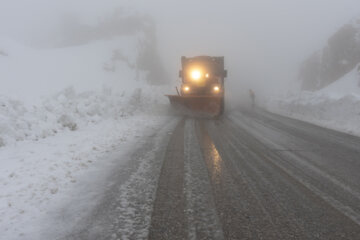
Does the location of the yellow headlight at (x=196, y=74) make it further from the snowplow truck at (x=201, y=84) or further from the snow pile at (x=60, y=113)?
the snow pile at (x=60, y=113)

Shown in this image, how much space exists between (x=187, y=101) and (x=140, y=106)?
3.57m

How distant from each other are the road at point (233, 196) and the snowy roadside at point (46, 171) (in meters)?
0.57

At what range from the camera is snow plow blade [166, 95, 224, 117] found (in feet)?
42.3

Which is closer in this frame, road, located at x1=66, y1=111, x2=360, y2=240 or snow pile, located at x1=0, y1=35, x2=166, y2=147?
road, located at x1=66, y1=111, x2=360, y2=240

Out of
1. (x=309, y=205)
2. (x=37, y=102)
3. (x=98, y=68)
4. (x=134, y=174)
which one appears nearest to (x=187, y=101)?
(x=37, y=102)

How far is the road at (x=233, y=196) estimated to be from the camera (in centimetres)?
258

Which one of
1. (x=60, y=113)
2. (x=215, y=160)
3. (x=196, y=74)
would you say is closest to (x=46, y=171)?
(x=215, y=160)

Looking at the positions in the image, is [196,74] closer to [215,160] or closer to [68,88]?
[68,88]

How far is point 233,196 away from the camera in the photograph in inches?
134

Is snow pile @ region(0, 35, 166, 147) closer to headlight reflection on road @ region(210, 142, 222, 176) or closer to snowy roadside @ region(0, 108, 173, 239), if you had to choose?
snowy roadside @ region(0, 108, 173, 239)

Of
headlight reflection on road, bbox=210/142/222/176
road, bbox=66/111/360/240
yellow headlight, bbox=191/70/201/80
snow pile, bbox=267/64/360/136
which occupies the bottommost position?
road, bbox=66/111/360/240

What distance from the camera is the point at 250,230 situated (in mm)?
2572

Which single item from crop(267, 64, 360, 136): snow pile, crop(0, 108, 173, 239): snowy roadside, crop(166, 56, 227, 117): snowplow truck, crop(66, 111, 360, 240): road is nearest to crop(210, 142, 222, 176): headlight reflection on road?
crop(66, 111, 360, 240): road

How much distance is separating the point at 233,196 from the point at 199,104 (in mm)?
10036
